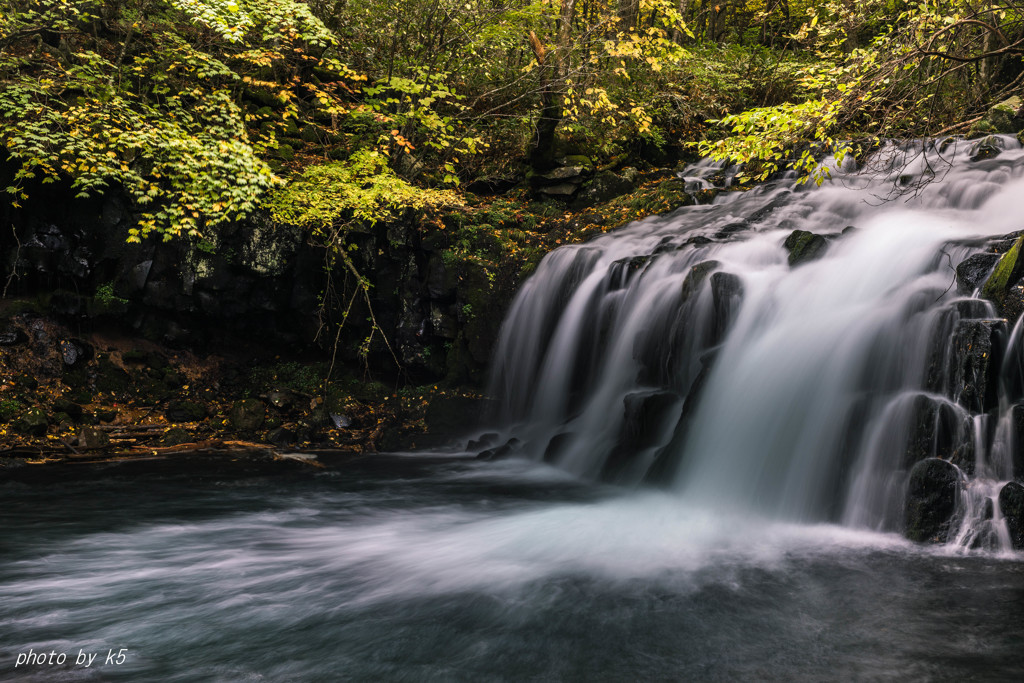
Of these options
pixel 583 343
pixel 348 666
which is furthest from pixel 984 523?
pixel 583 343

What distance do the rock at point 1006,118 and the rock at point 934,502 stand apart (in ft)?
A: 25.5

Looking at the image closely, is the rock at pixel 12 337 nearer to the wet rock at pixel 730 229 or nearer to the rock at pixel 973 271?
the wet rock at pixel 730 229

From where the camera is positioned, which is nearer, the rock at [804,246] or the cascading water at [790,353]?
the cascading water at [790,353]

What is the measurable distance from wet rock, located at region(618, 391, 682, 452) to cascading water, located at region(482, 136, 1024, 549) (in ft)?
0.05

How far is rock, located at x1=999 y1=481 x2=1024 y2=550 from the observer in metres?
3.95

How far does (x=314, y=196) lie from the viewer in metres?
8.95

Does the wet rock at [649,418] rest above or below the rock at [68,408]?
above

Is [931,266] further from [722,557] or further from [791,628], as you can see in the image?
[791,628]

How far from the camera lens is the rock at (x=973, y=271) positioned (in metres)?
5.15

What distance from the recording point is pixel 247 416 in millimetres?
8750

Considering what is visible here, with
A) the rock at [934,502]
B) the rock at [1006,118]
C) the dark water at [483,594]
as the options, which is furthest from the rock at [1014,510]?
the rock at [1006,118]

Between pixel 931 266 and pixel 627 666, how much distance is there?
5013mm

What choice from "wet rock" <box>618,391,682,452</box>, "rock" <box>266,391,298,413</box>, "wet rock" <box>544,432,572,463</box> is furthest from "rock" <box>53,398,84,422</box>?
"wet rock" <box>618,391,682,452</box>

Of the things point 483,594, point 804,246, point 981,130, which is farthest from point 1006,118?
point 483,594
